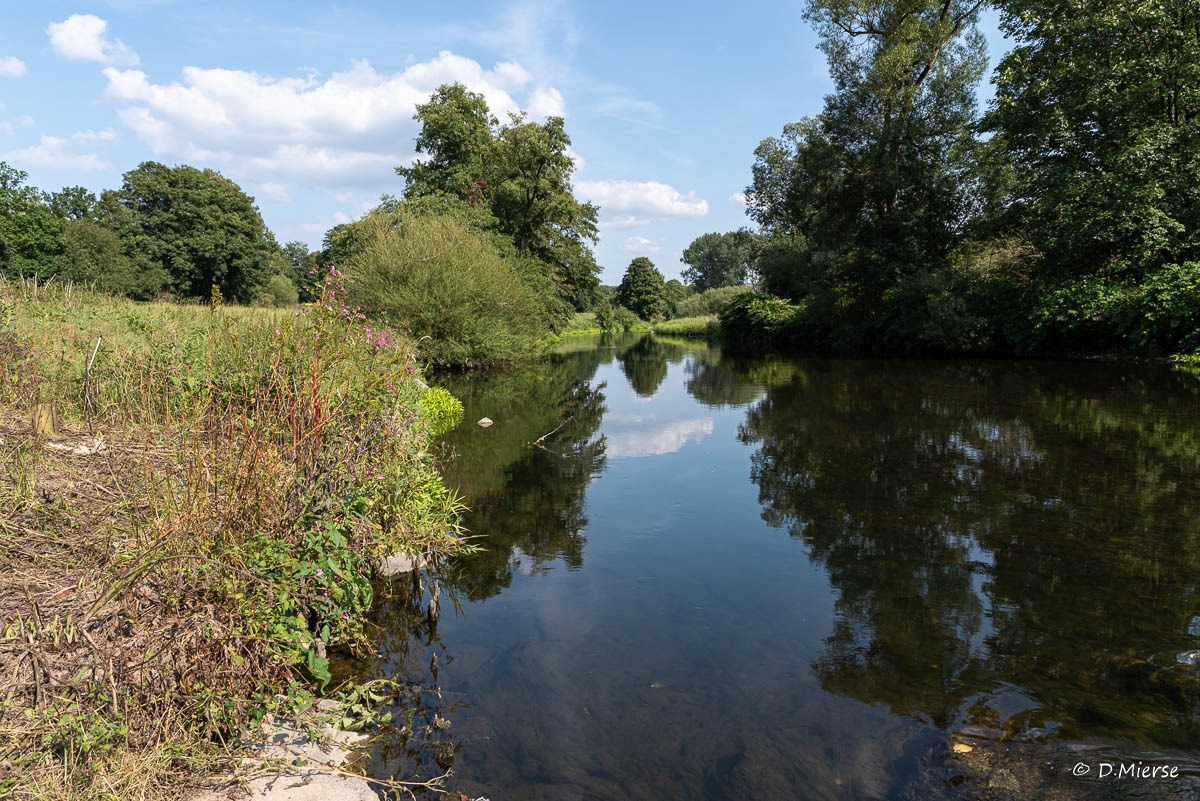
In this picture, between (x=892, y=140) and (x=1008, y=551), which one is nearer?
(x=1008, y=551)

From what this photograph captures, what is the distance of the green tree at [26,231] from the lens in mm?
41031

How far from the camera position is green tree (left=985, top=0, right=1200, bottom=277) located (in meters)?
22.1

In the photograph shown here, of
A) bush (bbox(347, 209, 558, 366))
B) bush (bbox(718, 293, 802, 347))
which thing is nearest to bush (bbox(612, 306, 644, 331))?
bush (bbox(718, 293, 802, 347))

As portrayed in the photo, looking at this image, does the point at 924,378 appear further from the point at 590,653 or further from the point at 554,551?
the point at 590,653

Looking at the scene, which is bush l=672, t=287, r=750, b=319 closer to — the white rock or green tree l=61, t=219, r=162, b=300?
green tree l=61, t=219, r=162, b=300

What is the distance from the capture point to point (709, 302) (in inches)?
3031

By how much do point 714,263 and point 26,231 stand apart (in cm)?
11783

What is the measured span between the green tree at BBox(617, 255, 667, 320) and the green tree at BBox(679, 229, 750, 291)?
29.7 m

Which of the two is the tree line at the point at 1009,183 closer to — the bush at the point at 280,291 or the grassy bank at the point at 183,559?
the grassy bank at the point at 183,559

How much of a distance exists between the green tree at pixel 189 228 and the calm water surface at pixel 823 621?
5289 cm

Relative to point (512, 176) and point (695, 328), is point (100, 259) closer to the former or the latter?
point (512, 176)

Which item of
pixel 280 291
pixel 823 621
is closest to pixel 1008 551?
pixel 823 621

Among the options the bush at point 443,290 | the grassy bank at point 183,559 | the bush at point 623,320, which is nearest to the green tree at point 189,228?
the bush at point 443,290

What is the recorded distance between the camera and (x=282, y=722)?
3.80 metres
